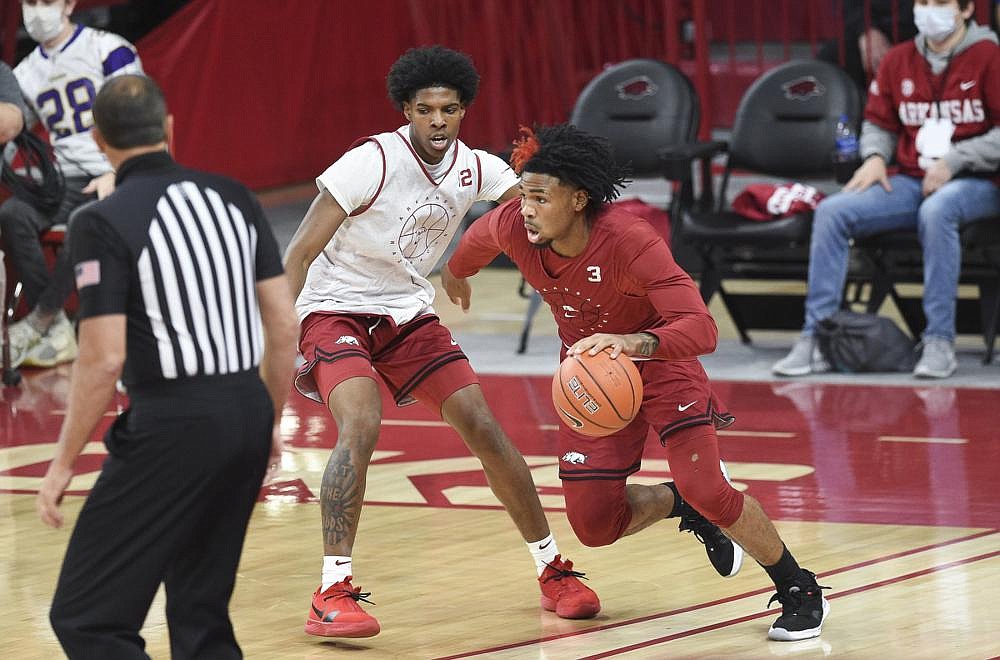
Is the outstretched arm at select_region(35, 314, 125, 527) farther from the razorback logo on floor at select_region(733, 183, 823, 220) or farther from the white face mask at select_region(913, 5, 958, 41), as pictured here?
the white face mask at select_region(913, 5, 958, 41)

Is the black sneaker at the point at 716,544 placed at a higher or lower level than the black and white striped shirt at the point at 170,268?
lower

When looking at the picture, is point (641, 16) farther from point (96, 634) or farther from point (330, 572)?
point (96, 634)

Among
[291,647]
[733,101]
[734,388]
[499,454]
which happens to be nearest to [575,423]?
[499,454]

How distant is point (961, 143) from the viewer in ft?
30.5

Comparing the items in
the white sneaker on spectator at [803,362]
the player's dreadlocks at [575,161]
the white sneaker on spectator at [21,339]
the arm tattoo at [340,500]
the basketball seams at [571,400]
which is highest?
the player's dreadlocks at [575,161]

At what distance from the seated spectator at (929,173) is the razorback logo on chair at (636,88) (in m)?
1.54

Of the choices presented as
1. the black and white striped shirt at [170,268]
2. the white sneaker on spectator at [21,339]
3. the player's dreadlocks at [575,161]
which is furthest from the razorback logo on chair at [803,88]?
the black and white striped shirt at [170,268]

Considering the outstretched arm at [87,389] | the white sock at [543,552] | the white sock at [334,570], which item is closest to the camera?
the outstretched arm at [87,389]

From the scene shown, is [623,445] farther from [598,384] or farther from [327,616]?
[327,616]

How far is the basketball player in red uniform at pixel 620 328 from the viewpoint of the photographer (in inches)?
204

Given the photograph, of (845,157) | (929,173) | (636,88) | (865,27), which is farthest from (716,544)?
(865,27)

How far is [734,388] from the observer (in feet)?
30.5

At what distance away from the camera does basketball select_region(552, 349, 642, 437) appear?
5.11 metres

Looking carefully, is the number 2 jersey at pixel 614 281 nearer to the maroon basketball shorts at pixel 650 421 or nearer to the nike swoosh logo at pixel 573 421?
the maroon basketball shorts at pixel 650 421
